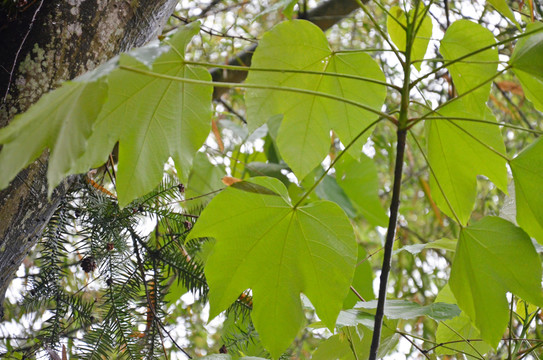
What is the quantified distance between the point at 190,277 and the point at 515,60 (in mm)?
566

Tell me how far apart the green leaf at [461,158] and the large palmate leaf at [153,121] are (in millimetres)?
381

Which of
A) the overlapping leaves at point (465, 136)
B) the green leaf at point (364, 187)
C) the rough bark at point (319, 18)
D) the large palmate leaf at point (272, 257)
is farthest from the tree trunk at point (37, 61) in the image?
the green leaf at point (364, 187)

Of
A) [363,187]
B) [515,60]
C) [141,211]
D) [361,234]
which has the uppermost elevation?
[515,60]

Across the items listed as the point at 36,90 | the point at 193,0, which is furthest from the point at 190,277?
the point at 193,0

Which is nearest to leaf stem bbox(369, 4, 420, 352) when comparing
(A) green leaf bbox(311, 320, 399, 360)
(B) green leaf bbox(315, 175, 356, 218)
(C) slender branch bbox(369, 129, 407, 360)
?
(C) slender branch bbox(369, 129, 407, 360)

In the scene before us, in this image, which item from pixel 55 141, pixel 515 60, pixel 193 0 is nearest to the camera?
pixel 55 141

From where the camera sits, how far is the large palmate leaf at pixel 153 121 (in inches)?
27.2

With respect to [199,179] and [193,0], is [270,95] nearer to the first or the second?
[199,179]

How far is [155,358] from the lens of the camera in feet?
2.63

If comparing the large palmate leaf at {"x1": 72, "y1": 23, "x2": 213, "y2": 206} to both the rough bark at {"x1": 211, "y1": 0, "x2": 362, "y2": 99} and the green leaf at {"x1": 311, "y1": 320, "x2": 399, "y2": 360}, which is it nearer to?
the green leaf at {"x1": 311, "y1": 320, "x2": 399, "y2": 360}

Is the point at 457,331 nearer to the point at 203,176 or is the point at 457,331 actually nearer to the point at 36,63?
the point at 203,176

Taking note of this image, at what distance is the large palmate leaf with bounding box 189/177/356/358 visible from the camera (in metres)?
0.75

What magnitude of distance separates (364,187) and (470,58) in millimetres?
833

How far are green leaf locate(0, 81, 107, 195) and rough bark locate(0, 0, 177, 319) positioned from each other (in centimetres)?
23
